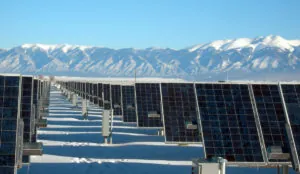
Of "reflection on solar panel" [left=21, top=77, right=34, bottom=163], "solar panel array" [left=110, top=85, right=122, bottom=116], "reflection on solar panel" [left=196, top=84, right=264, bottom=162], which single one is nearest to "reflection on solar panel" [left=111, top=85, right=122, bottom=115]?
"solar panel array" [left=110, top=85, right=122, bottom=116]

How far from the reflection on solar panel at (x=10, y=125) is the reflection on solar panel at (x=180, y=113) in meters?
10.7

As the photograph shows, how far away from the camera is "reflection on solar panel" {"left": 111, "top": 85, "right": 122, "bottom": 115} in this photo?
139 feet

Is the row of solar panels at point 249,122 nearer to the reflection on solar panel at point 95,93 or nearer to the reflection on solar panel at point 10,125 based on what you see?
the reflection on solar panel at point 10,125

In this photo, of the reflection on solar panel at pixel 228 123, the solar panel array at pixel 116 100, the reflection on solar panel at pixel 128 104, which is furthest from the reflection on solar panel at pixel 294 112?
the solar panel array at pixel 116 100

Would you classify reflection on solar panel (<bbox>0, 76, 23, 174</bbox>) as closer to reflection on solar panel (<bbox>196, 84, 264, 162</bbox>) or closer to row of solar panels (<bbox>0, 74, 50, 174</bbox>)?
row of solar panels (<bbox>0, 74, 50, 174</bbox>)

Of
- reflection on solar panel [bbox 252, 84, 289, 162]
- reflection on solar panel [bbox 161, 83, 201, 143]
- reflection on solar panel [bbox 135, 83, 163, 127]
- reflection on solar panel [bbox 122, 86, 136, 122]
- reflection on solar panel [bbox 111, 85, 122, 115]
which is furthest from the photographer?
reflection on solar panel [bbox 111, 85, 122, 115]

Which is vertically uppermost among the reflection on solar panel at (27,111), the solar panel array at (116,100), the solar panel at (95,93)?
the solar panel at (95,93)

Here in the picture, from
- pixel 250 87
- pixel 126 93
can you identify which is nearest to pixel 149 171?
pixel 250 87

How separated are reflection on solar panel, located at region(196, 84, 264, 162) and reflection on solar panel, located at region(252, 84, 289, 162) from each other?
342mm

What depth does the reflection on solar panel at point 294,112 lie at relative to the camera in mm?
17594

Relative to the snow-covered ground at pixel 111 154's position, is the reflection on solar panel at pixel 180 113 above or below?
above

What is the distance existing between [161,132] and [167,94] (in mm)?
6134

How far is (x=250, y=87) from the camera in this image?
21906mm

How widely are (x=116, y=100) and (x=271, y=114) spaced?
949 inches
